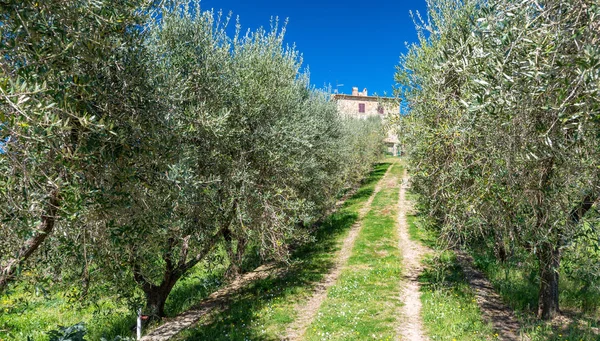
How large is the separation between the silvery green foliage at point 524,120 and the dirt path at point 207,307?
857cm

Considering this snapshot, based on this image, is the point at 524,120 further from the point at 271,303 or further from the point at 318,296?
the point at 271,303

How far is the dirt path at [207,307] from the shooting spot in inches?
443

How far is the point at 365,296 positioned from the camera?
1254 centimetres

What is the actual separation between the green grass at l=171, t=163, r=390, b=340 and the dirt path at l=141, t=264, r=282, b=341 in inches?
17.7

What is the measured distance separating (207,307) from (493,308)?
9.50 meters

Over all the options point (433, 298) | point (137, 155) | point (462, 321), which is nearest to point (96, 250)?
point (137, 155)

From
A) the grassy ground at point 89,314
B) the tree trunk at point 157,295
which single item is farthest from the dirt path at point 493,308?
the tree trunk at point 157,295

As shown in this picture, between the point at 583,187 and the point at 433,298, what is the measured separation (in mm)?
6429

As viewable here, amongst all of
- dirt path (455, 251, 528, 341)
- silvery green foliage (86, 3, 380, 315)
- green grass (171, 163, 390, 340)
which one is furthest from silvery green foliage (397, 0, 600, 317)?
green grass (171, 163, 390, 340)

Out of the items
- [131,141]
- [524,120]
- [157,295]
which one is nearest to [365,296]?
[157,295]

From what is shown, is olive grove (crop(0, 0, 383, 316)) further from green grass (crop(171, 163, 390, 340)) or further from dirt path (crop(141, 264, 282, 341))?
green grass (crop(171, 163, 390, 340))

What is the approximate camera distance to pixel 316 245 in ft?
68.4

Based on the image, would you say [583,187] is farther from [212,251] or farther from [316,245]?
[316,245]

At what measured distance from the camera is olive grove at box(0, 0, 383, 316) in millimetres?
4375
